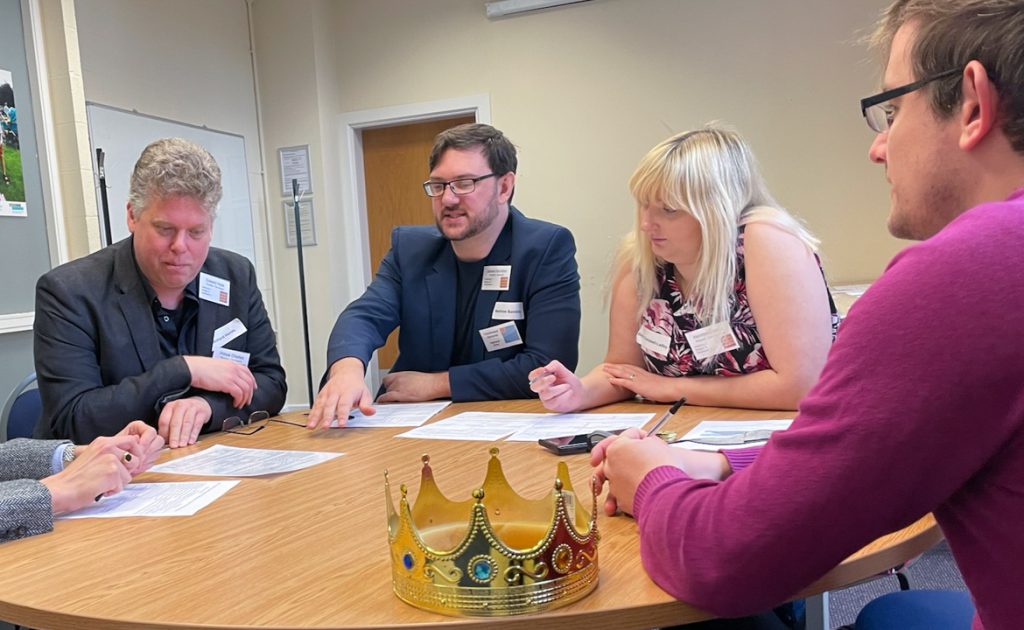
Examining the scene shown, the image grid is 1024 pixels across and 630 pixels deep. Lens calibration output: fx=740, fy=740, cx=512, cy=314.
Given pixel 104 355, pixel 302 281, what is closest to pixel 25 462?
pixel 104 355

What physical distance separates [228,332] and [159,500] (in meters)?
0.93

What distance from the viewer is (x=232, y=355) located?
6.77ft

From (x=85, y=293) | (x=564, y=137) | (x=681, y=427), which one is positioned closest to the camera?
(x=681, y=427)

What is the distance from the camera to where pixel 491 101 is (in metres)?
4.76

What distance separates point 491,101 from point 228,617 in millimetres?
4338

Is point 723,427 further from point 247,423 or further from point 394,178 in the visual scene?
point 394,178

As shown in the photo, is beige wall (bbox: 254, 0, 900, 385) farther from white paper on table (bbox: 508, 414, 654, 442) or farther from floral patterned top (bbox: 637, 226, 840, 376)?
white paper on table (bbox: 508, 414, 654, 442)

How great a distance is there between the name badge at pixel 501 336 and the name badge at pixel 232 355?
27.7 inches

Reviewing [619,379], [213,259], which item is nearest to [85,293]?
[213,259]

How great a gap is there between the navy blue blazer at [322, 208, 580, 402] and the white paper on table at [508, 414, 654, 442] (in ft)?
1.24

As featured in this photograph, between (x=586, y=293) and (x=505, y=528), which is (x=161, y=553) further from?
(x=586, y=293)

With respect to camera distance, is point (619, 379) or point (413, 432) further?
point (619, 379)

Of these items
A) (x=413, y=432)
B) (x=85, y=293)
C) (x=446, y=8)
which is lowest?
(x=413, y=432)

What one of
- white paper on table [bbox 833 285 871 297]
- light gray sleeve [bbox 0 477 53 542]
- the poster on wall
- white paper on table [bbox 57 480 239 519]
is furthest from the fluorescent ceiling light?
light gray sleeve [bbox 0 477 53 542]
